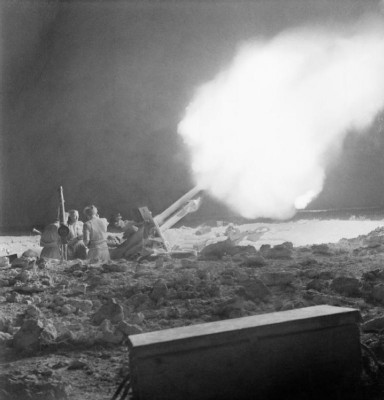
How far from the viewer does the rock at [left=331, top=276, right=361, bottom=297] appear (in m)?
7.32

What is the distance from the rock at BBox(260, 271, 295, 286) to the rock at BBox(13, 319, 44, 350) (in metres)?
3.77

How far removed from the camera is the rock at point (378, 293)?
6828mm

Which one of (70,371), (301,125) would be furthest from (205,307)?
(301,125)

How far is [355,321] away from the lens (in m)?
4.25

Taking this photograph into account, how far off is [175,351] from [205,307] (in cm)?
310

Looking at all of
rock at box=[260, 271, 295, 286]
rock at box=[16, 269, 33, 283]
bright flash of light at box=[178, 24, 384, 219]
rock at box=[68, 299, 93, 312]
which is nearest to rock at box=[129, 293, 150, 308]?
rock at box=[68, 299, 93, 312]

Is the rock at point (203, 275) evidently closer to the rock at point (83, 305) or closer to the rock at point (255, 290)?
the rock at point (255, 290)

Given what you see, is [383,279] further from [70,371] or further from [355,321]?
[70,371]

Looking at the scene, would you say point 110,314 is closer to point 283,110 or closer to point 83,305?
point 83,305

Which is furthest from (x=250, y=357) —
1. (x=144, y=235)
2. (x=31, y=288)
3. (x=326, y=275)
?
(x=144, y=235)

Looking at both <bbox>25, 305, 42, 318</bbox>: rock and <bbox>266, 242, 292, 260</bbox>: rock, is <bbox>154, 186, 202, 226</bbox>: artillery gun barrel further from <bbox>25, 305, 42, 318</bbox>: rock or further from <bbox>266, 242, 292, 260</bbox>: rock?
<bbox>25, 305, 42, 318</bbox>: rock

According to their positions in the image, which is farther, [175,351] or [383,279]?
[383,279]

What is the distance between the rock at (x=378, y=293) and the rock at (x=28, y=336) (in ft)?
14.8

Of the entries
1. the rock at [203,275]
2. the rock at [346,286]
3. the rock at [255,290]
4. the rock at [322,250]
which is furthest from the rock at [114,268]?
the rock at [322,250]
